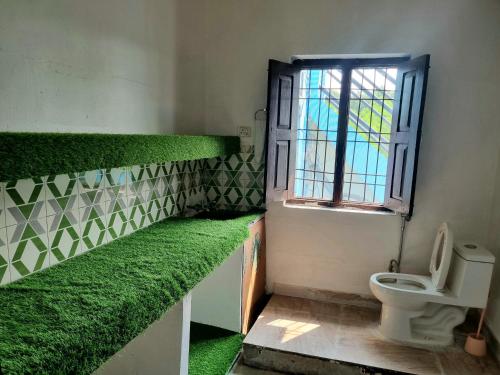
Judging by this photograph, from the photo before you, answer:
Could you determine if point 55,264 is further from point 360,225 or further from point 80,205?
point 360,225

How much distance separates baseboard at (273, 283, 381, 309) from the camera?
2.85m

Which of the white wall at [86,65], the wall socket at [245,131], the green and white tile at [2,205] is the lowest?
the green and white tile at [2,205]

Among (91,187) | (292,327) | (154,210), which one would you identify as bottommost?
(292,327)

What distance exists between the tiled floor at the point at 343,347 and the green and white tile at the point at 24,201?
150cm

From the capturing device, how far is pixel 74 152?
129 centimetres

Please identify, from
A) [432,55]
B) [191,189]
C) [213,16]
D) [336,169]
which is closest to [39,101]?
[191,189]

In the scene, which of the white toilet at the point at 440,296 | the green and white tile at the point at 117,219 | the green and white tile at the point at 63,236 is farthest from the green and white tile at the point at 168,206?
the white toilet at the point at 440,296

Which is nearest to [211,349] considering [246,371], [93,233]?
[246,371]

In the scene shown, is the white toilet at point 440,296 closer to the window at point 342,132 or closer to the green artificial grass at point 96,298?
the window at point 342,132

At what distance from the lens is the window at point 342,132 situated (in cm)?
260

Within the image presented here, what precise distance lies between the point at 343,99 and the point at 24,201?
2255 mm

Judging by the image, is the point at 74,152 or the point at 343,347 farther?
the point at 343,347

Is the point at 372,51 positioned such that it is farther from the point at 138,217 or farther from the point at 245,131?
the point at 138,217

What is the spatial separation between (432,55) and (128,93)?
210 centimetres
